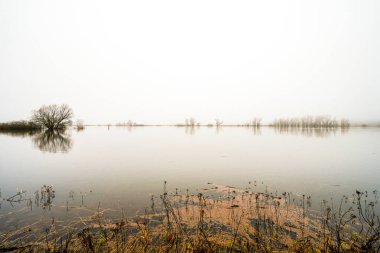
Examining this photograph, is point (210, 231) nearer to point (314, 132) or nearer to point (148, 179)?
point (148, 179)

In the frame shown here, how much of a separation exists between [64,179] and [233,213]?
9.45 metres

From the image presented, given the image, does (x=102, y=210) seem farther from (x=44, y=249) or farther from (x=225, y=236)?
(x=225, y=236)

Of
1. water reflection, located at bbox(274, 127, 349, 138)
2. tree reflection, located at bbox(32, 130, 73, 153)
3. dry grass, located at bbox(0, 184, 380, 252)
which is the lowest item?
tree reflection, located at bbox(32, 130, 73, 153)

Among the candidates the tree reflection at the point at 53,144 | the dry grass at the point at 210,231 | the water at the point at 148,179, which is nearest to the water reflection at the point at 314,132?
the water at the point at 148,179

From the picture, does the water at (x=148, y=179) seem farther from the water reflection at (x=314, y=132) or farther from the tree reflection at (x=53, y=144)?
the water reflection at (x=314, y=132)

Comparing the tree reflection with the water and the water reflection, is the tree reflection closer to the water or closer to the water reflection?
the water

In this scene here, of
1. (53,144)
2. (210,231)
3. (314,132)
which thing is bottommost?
(53,144)

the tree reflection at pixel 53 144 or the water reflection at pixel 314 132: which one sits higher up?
the water reflection at pixel 314 132

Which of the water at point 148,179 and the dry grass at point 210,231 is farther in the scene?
the water at point 148,179

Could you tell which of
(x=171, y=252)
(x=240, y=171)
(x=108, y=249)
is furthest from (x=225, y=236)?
(x=240, y=171)

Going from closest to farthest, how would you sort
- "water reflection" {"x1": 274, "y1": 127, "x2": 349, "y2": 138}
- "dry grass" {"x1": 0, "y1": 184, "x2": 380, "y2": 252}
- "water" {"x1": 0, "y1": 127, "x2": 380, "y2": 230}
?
"dry grass" {"x1": 0, "y1": 184, "x2": 380, "y2": 252} → "water" {"x1": 0, "y1": 127, "x2": 380, "y2": 230} → "water reflection" {"x1": 274, "y1": 127, "x2": 349, "y2": 138}

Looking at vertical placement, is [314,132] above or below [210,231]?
above

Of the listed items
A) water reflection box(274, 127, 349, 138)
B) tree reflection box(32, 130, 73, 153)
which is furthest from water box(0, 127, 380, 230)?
water reflection box(274, 127, 349, 138)

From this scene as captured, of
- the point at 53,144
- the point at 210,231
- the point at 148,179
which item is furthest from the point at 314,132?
the point at 210,231
